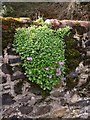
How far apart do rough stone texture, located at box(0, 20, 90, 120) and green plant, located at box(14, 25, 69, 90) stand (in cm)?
11

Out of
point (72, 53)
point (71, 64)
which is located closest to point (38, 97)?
point (71, 64)

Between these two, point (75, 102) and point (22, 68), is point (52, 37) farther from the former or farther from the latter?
point (75, 102)

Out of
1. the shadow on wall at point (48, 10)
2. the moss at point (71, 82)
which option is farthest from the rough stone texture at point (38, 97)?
the shadow on wall at point (48, 10)

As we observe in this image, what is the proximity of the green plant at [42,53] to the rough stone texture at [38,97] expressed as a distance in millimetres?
106

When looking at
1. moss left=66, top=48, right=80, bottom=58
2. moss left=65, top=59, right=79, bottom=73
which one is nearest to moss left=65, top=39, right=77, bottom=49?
moss left=66, top=48, right=80, bottom=58

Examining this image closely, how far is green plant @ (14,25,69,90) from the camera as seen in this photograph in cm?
357

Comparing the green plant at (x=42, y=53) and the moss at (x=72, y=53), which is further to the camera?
the moss at (x=72, y=53)

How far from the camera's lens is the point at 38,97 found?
3.75 meters

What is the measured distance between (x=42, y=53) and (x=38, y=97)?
59 cm

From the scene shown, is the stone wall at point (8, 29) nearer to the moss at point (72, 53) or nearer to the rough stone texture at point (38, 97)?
the rough stone texture at point (38, 97)

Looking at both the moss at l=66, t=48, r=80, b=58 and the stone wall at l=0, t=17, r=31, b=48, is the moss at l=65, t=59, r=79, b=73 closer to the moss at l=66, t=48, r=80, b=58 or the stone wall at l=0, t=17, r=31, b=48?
the moss at l=66, t=48, r=80, b=58

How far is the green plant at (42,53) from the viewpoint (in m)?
3.57

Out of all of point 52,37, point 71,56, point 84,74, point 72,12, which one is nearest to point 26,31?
point 52,37

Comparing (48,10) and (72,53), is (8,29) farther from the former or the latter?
(48,10)
